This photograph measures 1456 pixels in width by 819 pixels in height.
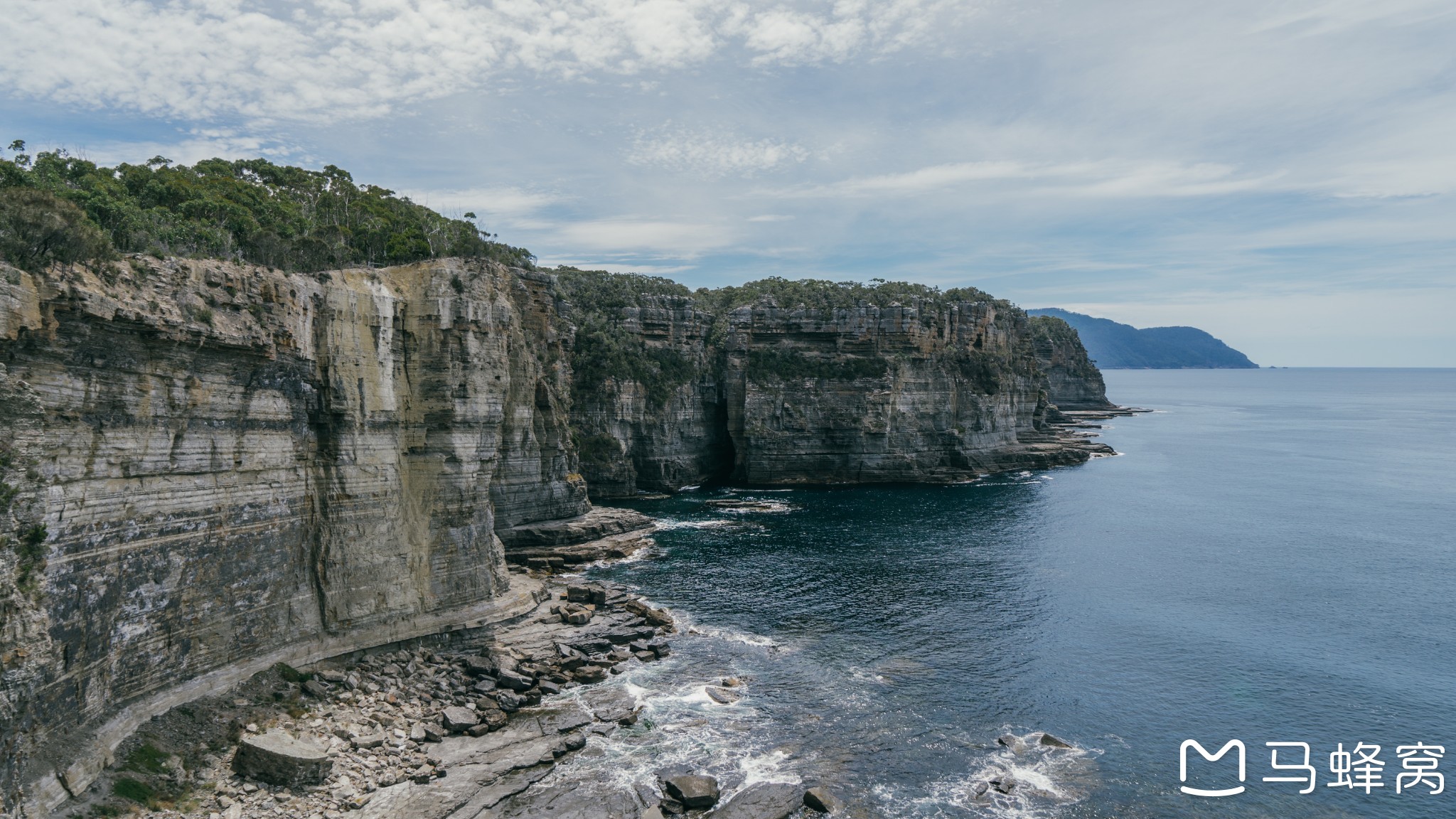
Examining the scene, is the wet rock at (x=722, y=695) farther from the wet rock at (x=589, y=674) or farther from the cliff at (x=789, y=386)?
the cliff at (x=789, y=386)

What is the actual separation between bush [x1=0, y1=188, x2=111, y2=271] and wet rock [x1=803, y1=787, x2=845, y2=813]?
104 ft

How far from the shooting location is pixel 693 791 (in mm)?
30109

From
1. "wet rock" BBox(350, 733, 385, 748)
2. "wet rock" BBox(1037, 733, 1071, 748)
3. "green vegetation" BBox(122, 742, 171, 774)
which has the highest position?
"green vegetation" BBox(122, 742, 171, 774)

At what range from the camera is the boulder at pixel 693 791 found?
29.8 meters

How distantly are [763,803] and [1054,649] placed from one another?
76.4ft

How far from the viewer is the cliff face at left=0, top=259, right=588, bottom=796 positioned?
2427 centimetres

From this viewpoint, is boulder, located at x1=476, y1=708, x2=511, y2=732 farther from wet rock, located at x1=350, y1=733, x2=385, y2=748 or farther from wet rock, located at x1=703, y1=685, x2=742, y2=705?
wet rock, located at x1=703, y1=685, x2=742, y2=705

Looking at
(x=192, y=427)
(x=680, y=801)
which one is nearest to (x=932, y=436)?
(x=680, y=801)

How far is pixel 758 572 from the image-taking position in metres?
60.7

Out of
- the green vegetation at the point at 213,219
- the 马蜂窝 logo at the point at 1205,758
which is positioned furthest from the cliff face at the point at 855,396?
the 马蜂窝 logo at the point at 1205,758

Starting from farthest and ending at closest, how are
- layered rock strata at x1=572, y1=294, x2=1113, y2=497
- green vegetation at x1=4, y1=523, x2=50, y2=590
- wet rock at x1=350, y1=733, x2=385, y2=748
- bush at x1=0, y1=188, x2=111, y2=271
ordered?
layered rock strata at x1=572, y1=294, x2=1113, y2=497
wet rock at x1=350, y1=733, x2=385, y2=748
bush at x1=0, y1=188, x2=111, y2=271
green vegetation at x1=4, y1=523, x2=50, y2=590

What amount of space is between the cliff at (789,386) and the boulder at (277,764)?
6573cm

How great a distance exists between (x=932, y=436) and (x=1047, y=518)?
26.5 meters

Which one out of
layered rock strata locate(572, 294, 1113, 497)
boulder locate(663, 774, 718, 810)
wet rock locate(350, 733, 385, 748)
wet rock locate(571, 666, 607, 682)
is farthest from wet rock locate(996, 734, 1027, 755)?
layered rock strata locate(572, 294, 1113, 497)
